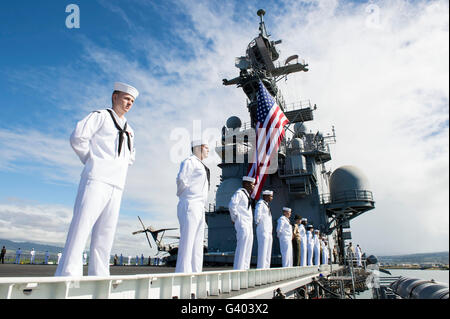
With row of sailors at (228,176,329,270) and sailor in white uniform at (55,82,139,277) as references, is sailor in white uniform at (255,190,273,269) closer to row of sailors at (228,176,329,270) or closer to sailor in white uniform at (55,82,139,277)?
row of sailors at (228,176,329,270)

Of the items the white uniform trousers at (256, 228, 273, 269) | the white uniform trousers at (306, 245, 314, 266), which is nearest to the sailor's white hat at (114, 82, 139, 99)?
the white uniform trousers at (256, 228, 273, 269)

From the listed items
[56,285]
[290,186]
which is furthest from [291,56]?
[56,285]

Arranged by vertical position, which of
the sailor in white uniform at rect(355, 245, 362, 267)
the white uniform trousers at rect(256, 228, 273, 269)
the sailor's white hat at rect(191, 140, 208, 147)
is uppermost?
the sailor's white hat at rect(191, 140, 208, 147)

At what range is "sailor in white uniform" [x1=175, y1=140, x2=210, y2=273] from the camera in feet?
12.7

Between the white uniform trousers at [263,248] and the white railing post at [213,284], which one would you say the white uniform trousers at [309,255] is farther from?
the white railing post at [213,284]

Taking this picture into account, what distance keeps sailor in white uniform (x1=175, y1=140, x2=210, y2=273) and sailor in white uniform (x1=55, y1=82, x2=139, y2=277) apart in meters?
1.18

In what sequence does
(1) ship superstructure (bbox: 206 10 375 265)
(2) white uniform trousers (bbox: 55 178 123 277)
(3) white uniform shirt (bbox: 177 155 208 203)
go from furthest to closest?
(1) ship superstructure (bbox: 206 10 375 265), (3) white uniform shirt (bbox: 177 155 208 203), (2) white uniform trousers (bbox: 55 178 123 277)

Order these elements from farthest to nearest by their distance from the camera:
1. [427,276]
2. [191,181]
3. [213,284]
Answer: [427,276] < [191,181] < [213,284]

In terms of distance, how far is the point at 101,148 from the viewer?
2.84m

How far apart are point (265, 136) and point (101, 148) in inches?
315

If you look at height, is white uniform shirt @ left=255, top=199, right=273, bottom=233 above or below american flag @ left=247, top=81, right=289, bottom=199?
below

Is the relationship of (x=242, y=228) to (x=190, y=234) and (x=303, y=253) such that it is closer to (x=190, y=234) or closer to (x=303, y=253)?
(x=190, y=234)

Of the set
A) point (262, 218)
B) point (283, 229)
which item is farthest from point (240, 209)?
point (283, 229)

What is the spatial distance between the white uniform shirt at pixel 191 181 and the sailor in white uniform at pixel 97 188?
115 centimetres
